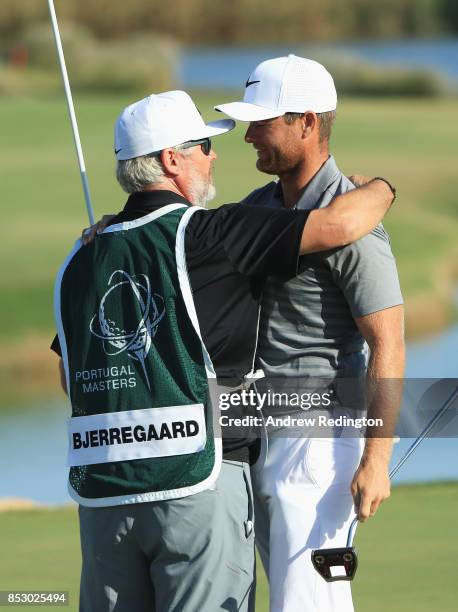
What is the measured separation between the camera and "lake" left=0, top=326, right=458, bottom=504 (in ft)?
26.6

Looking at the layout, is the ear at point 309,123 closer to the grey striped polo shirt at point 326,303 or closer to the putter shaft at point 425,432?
the grey striped polo shirt at point 326,303

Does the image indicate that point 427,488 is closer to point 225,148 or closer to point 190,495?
point 190,495

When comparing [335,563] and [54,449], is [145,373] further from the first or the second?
[54,449]

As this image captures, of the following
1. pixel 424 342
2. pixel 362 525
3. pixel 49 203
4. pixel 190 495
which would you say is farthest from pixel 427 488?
pixel 49 203

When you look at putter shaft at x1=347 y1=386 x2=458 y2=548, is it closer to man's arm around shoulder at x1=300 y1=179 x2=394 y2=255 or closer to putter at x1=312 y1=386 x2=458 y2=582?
putter at x1=312 y1=386 x2=458 y2=582

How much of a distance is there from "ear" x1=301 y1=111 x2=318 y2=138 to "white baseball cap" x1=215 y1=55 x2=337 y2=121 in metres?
0.01

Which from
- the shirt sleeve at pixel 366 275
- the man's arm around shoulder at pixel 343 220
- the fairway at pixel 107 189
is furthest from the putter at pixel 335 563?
the fairway at pixel 107 189

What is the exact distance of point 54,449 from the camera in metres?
9.55

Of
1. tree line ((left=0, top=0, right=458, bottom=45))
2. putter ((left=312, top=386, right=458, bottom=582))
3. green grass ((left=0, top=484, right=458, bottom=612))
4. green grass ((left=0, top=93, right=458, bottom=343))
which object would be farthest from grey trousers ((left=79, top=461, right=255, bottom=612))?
tree line ((left=0, top=0, right=458, bottom=45))

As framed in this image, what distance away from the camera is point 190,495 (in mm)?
2531

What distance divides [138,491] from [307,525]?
46 cm

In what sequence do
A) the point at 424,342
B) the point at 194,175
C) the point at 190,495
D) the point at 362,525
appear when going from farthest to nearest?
the point at 424,342, the point at 362,525, the point at 194,175, the point at 190,495

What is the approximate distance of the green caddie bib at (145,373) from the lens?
2.54 metres

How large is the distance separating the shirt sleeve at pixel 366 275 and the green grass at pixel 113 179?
933 cm
